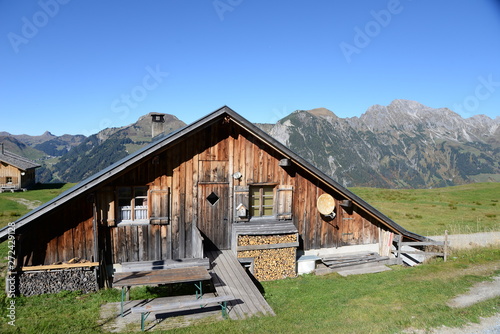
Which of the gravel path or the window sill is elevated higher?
the window sill

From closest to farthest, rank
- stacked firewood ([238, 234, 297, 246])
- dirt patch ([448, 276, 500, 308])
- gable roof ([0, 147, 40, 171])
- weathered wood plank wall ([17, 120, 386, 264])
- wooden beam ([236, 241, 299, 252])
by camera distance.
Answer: dirt patch ([448, 276, 500, 308]), weathered wood plank wall ([17, 120, 386, 264]), wooden beam ([236, 241, 299, 252]), stacked firewood ([238, 234, 297, 246]), gable roof ([0, 147, 40, 171])

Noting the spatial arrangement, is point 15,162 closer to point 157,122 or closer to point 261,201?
point 157,122

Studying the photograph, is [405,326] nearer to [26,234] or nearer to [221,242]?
[221,242]

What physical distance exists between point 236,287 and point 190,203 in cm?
418

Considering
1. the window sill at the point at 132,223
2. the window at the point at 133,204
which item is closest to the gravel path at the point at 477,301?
the window sill at the point at 132,223

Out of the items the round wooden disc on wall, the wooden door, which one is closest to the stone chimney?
the wooden door

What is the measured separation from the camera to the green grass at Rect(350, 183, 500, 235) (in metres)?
27.2

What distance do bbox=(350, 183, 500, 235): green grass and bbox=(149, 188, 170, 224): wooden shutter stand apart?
20.5 metres

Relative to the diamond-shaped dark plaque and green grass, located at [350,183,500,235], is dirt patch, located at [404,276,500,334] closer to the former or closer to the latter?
the diamond-shaped dark plaque

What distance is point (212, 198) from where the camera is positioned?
14.4 metres

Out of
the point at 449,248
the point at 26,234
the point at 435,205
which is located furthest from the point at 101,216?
the point at 435,205

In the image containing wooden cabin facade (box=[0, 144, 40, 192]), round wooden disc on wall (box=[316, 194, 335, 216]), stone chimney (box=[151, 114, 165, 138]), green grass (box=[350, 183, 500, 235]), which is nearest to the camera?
round wooden disc on wall (box=[316, 194, 335, 216])

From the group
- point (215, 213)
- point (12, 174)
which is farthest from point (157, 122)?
point (12, 174)

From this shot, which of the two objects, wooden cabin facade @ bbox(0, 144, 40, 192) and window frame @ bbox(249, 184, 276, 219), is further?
wooden cabin facade @ bbox(0, 144, 40, 192)
